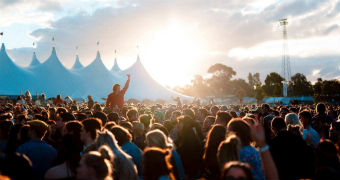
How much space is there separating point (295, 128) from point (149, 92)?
3701 cm

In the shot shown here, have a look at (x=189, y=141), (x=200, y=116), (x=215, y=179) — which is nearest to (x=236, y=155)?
(x=215, y=179)

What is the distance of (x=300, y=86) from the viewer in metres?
83.8

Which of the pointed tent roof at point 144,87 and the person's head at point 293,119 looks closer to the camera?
the person's head at point 293,119

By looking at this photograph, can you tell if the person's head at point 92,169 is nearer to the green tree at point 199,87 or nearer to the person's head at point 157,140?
the person's head at point 157,140

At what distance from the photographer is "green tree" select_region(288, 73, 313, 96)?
82.9 metres

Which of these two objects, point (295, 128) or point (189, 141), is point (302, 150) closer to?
point (295, 128)

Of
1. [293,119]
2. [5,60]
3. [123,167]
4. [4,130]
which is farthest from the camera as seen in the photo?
[5,60]

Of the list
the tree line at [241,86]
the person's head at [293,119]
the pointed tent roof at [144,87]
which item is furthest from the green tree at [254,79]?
the person's head at [293,119]

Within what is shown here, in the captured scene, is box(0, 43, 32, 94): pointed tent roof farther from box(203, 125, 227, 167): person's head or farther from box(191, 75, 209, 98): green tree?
box(191, 75, 209, 98): green tree

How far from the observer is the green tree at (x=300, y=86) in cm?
8294

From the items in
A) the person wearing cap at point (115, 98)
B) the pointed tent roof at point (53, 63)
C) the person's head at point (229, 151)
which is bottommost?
the person's head at point (229, 151)

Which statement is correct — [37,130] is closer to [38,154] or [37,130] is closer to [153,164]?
[38,154]

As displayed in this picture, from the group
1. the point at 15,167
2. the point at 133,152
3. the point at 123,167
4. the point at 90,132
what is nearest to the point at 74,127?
the point at 90,132

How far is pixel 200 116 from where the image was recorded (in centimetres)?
1036
